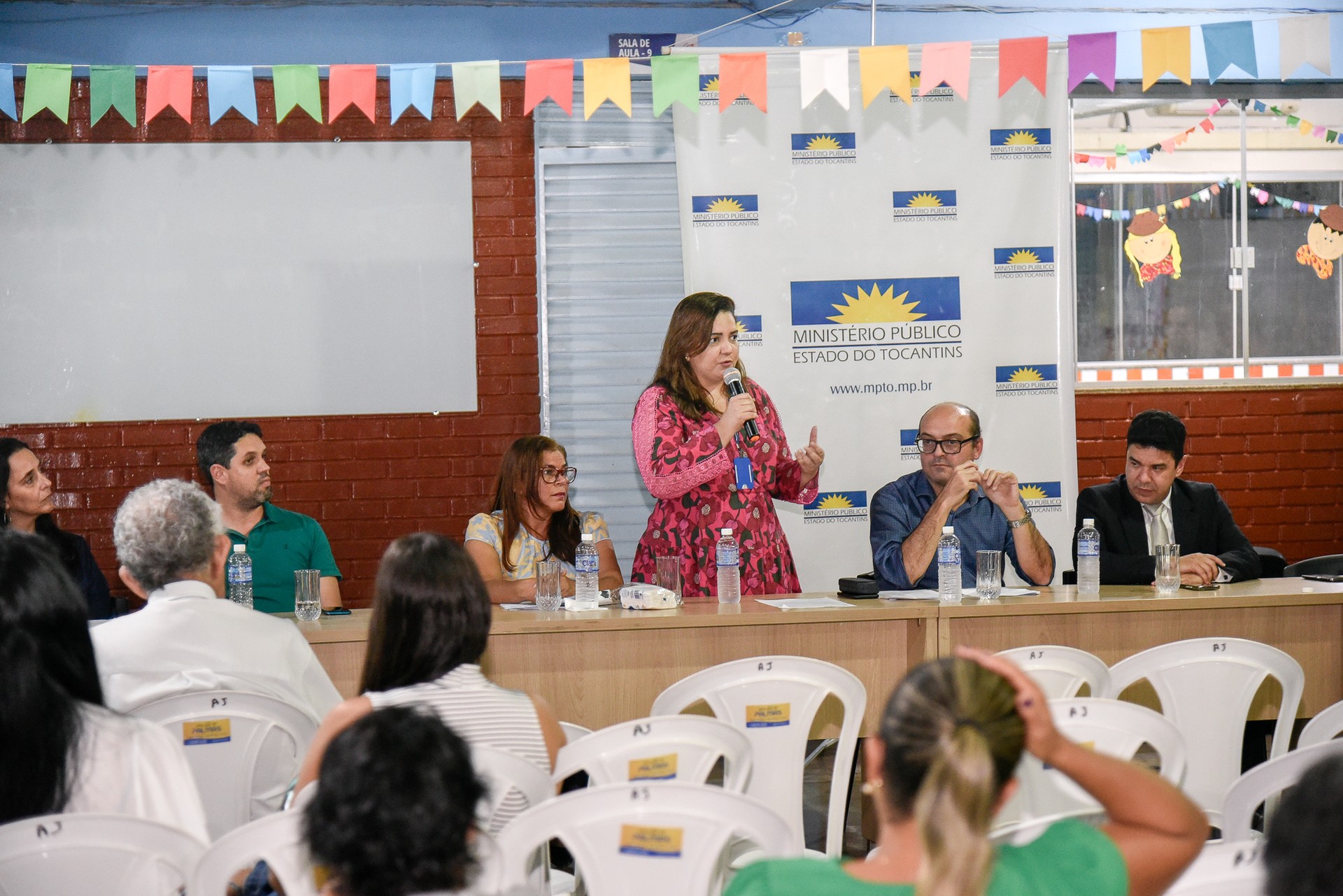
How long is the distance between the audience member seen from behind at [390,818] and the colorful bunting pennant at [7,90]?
4524 millimetres

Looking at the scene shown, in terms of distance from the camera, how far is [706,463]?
3.91 meters

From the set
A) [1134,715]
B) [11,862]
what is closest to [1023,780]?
[1134,715]

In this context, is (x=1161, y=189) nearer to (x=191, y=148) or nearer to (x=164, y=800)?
(x=191, y=148)

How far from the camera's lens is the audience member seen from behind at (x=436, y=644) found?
81.8 inches

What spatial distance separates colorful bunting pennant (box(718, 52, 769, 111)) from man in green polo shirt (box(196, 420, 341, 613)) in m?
2.16

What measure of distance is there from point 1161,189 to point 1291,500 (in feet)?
5.36

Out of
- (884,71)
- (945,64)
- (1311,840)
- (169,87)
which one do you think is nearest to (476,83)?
(169,87)

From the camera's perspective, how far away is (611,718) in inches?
139

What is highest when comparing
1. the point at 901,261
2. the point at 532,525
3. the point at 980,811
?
the point at 901,261

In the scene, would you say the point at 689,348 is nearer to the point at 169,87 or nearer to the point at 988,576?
the point at 988,576

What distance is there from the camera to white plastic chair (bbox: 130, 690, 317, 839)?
2443 millimetres

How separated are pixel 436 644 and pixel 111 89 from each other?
371cm

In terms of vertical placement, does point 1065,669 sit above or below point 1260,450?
below

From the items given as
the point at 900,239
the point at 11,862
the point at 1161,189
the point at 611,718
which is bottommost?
the point at 611,718
